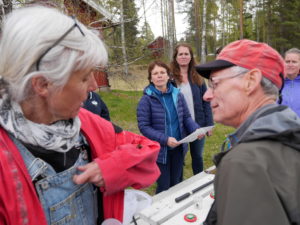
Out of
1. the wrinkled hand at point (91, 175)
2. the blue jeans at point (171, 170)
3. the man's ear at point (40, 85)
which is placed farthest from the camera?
the blue jeans at point (171, 170)

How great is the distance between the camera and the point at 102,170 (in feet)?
3.58

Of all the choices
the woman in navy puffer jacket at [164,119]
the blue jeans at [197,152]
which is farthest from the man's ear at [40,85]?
the blue jeans at [197,152]

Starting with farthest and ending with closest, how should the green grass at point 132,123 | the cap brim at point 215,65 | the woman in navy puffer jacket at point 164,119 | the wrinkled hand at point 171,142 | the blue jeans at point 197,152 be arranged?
the green grass at point 132,123 < the blue jeans at point 197,152 < the woman in navy puffer jacket at point 164,119 < the wrinkled hand at point 171,142 < the cap brim at point 215,65

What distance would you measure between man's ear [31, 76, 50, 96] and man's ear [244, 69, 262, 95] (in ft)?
2.85

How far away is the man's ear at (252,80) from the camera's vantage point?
114cm

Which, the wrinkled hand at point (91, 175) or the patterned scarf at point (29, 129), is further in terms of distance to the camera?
the wrinkled hand at point (91, 175)

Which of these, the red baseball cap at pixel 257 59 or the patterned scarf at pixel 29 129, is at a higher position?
the red baseball cap at pixel 257 59

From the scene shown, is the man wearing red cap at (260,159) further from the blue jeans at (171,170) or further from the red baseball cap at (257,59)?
the blue jeans at (171,170)

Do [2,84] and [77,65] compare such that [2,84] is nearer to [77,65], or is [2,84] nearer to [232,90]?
[77,65]

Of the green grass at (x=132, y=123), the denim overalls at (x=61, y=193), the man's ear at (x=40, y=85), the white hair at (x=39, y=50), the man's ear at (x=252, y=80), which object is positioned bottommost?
the green grass at (x=132, y=123)

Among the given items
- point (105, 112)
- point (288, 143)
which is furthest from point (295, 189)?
point (105, 112)

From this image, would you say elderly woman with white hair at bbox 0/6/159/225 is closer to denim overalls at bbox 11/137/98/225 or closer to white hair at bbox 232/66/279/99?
denim overalls at bbox 11/137/98/225

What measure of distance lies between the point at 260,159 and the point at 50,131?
2.70 feet

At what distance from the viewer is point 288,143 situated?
90 cm
